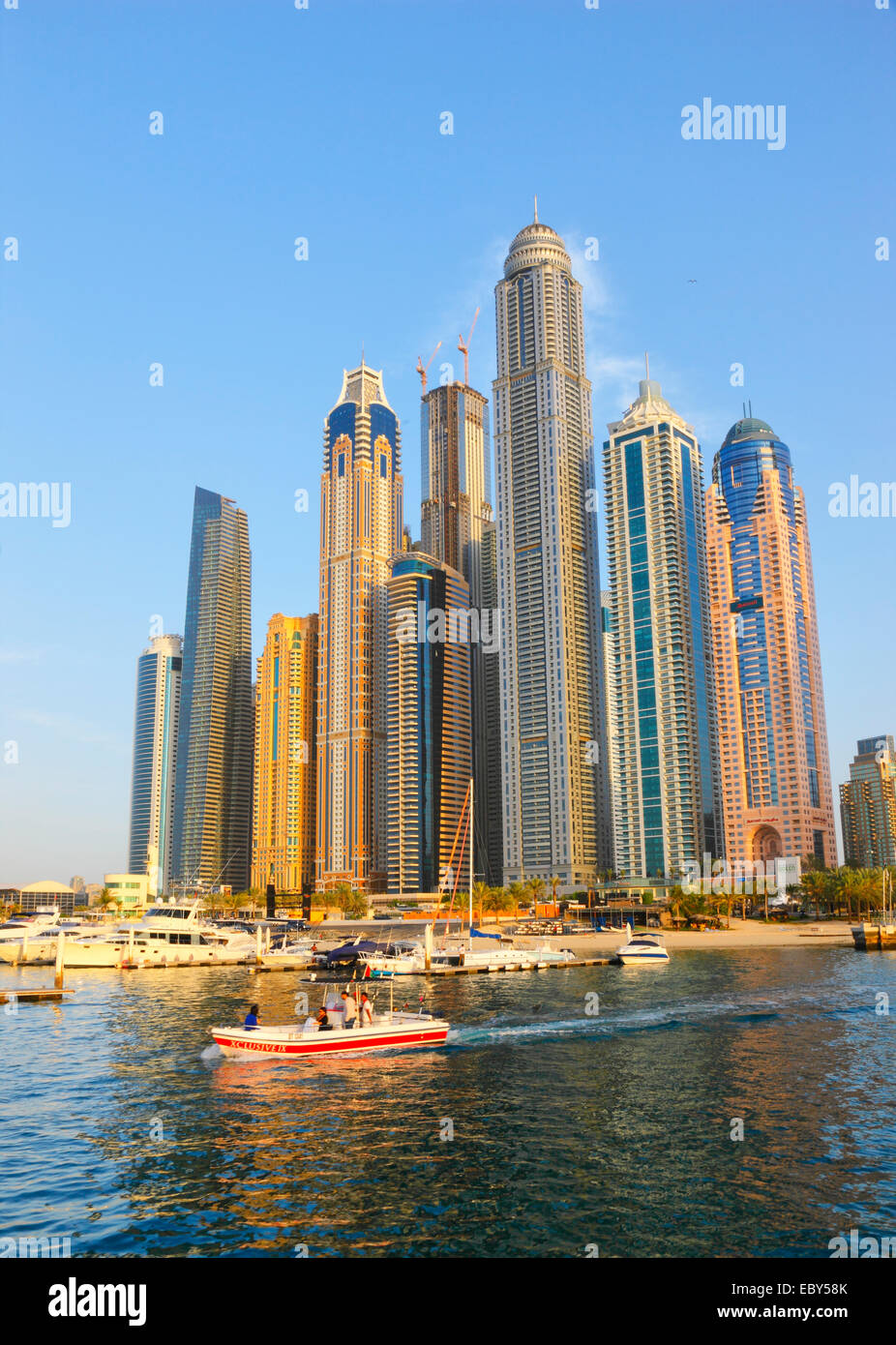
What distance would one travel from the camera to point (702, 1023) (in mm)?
68562

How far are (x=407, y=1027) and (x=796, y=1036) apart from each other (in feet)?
84.8

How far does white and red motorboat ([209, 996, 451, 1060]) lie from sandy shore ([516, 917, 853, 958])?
9158cm

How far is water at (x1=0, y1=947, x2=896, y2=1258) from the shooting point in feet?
93.4

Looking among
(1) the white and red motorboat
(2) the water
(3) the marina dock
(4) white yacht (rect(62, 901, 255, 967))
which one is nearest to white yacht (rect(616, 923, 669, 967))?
(4) white yacht (rect(62, 901, 255, 967))

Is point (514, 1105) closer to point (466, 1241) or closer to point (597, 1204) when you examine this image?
point (597, 1204)

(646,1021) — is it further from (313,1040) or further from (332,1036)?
(313,1040)

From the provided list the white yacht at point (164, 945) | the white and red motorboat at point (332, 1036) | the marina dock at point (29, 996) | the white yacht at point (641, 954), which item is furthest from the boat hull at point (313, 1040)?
the white yacht at point (641, 954)

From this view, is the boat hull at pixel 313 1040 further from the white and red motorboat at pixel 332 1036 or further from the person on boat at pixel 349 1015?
the person on boat at pixel 349 1015

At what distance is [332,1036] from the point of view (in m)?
56.1

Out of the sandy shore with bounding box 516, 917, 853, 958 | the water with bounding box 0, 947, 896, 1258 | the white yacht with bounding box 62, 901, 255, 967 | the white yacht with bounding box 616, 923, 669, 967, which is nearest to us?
the water with bounding box 0, 947, 896, 1258

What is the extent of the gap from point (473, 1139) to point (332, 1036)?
757 inches

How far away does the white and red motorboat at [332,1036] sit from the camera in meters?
54.8

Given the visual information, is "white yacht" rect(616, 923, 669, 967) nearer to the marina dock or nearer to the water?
the water
